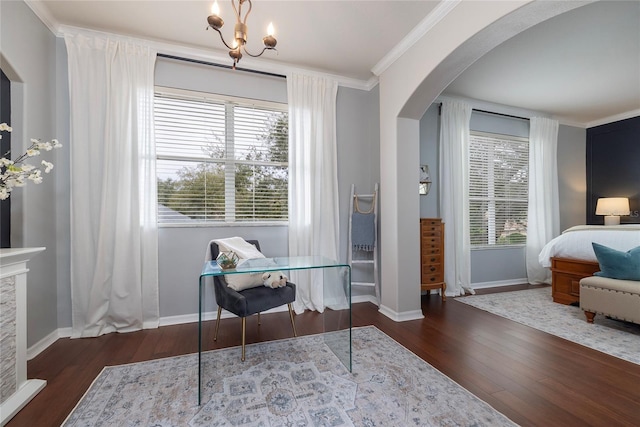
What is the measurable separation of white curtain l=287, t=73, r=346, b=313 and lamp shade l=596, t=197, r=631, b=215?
4661 millimetres

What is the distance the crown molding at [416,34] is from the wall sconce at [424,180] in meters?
1.51

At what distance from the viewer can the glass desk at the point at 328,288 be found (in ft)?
6.05

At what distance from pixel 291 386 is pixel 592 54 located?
14.5 feet

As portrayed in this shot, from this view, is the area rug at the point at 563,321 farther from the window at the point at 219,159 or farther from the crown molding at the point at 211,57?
the crown molding at the point at 211,57

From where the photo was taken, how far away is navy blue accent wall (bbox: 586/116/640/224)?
15.4ft

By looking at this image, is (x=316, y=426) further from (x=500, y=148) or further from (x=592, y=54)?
(x=500, y=148)

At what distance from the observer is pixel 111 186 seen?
2725mm

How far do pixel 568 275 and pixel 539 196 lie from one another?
1658 mm

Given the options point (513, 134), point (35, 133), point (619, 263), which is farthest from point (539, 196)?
point (35, 133)

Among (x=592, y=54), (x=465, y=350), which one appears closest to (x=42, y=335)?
(x=465, y=350)

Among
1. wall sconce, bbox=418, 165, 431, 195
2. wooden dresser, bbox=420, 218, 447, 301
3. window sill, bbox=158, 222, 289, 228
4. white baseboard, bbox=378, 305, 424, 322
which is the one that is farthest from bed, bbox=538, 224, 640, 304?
window sill, bbox=158, 222, 289, 228

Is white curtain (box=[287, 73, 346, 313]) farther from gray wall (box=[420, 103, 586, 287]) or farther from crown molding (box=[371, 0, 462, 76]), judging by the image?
gray wall (box=[420, 103, 586, 287])

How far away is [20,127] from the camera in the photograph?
2.24 m

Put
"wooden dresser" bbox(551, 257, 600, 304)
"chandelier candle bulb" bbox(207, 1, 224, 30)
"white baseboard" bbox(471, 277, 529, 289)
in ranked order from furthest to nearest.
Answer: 1. "white baseboard" bbox(471, 277, 529, 289)
2. "wooden dresser" bbox(551, 257, 600, 304)
3. "chandelier candle bulb" bbox(207, 1, 224, 30)
